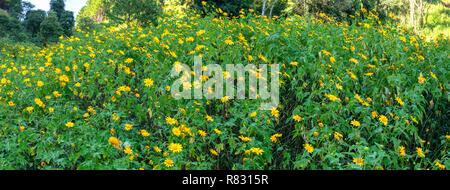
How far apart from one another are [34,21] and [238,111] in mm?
32383

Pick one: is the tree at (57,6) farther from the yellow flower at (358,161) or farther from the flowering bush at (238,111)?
the yellow flower at (358,161)

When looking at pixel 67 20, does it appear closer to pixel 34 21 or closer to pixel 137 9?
pixel 34 21

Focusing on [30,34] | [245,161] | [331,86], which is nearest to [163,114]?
[245,161]

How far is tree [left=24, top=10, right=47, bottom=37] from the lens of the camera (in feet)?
94.4

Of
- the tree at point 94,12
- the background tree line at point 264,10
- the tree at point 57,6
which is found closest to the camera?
the background tree line at point 264,10

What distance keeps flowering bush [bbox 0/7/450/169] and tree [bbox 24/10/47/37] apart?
29.3 meters

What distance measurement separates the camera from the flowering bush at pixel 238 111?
218 centimetres

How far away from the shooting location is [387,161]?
2.18 meters

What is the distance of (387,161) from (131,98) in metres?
2.12
